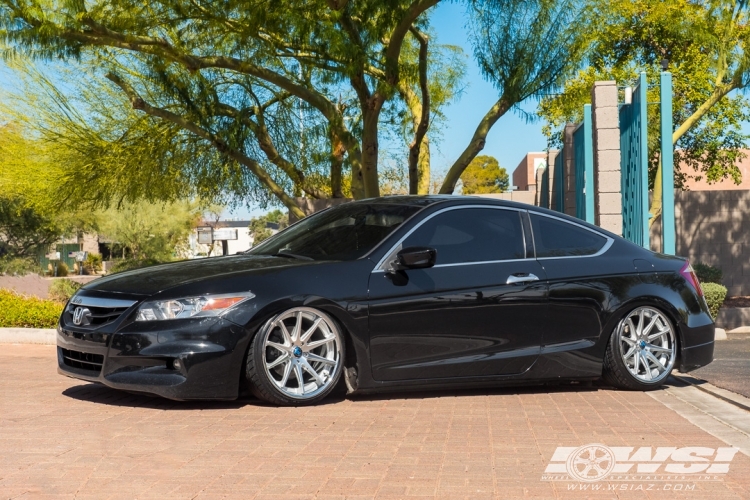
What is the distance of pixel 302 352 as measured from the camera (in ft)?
21.8

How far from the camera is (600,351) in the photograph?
7.80 meters

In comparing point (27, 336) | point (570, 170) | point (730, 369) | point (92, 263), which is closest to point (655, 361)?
point (730, 369)

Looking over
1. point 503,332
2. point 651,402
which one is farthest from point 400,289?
point 651,402

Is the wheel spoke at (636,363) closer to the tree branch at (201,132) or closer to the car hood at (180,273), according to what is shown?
the car hood at (180,273)

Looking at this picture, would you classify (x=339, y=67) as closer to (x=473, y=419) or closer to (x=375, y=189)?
(x=375, y=189)

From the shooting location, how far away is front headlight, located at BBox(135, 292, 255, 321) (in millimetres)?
6406

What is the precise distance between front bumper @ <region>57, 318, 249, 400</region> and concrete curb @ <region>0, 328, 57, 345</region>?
5.66 m

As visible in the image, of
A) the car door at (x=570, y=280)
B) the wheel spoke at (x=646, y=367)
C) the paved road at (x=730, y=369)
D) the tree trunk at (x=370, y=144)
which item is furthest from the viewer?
the tree trunk at (x=370, y=144)

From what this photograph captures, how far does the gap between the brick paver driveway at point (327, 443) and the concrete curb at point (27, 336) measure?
159 inches

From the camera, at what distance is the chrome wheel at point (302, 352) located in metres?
6.59

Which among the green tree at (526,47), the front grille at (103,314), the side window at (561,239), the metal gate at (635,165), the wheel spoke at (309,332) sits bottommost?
the wheel spoke at (309,332)

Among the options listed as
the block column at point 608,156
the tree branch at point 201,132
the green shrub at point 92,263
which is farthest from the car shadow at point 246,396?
the green shrub at point 92,263

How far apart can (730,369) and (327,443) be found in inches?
213

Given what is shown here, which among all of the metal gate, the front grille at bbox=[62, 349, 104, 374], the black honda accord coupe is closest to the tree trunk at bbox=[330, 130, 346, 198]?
the metal gate
